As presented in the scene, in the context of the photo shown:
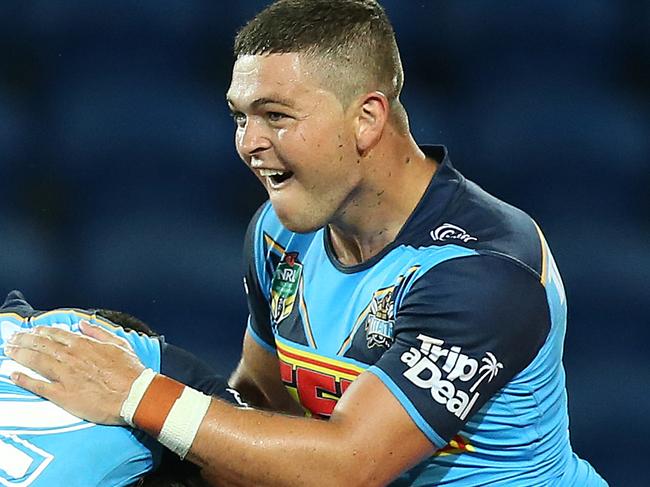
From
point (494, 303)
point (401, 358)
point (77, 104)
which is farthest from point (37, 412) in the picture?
point (77, 104)

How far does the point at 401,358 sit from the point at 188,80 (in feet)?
4.12

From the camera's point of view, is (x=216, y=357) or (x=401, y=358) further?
(x=216, y=357)

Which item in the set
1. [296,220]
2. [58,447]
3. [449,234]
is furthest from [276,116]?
[58,447]

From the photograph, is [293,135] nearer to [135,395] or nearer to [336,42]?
[336,42]

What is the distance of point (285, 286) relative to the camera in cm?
165

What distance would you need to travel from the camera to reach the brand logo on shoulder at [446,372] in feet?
4.42

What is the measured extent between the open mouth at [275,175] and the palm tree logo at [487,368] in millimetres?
321

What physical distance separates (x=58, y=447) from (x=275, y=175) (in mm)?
440

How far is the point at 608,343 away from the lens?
242 cm

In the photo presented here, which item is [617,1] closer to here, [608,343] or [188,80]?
[608,343]

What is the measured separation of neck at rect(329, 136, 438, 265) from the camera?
1501mm

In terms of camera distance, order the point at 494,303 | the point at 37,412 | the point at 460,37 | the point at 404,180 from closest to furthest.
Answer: the point at 37,412
the point at 494,303
the point at 404,180
the point at 460,37

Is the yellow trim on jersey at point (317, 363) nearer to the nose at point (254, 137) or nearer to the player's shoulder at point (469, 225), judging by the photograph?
the player's shoulder at point (469, 225)

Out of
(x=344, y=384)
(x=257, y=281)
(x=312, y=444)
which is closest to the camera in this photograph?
(x=312, y=444)
